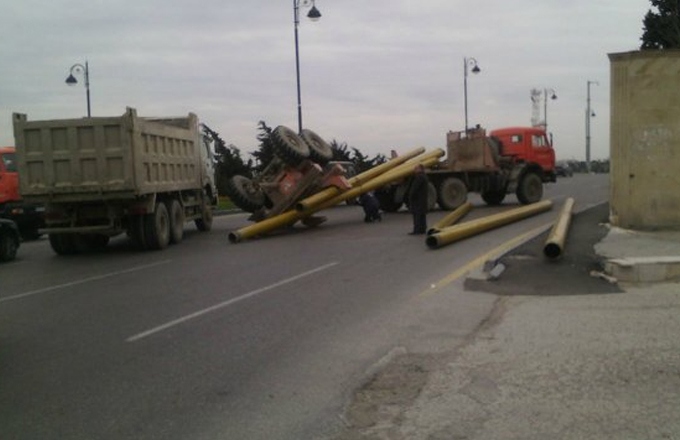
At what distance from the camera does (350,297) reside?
9.63m

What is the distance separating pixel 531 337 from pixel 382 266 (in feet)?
18.0

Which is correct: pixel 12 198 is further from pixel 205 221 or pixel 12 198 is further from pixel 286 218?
pixel 286 218

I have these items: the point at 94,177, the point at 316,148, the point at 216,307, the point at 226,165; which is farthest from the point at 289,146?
the point at 226,165

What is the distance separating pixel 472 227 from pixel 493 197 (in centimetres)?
1188

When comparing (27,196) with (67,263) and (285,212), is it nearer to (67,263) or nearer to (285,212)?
(67,263)

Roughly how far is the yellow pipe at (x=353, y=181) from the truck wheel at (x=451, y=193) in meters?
1.80

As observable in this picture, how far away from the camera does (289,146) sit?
785 inches

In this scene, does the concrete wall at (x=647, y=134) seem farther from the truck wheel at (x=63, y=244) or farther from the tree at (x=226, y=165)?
the tree at (x=226, y=165)

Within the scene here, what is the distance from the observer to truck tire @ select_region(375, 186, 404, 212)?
2616 cm

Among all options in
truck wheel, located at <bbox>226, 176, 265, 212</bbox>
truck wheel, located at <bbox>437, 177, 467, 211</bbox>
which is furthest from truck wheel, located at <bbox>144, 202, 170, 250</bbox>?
truck wheel, located at <bbox>437, 177, 467, 211</bbox>

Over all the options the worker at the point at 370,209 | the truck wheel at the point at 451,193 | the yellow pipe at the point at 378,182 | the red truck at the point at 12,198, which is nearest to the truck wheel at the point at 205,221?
the yellow pipe at the point at 378,182

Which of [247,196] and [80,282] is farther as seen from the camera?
[247,196]

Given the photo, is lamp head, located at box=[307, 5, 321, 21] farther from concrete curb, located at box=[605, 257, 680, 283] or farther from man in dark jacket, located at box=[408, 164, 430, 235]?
concrete curb, located at box=[605, 257, 680, 283]

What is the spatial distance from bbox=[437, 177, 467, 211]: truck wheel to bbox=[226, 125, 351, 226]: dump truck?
5804 millimetres
